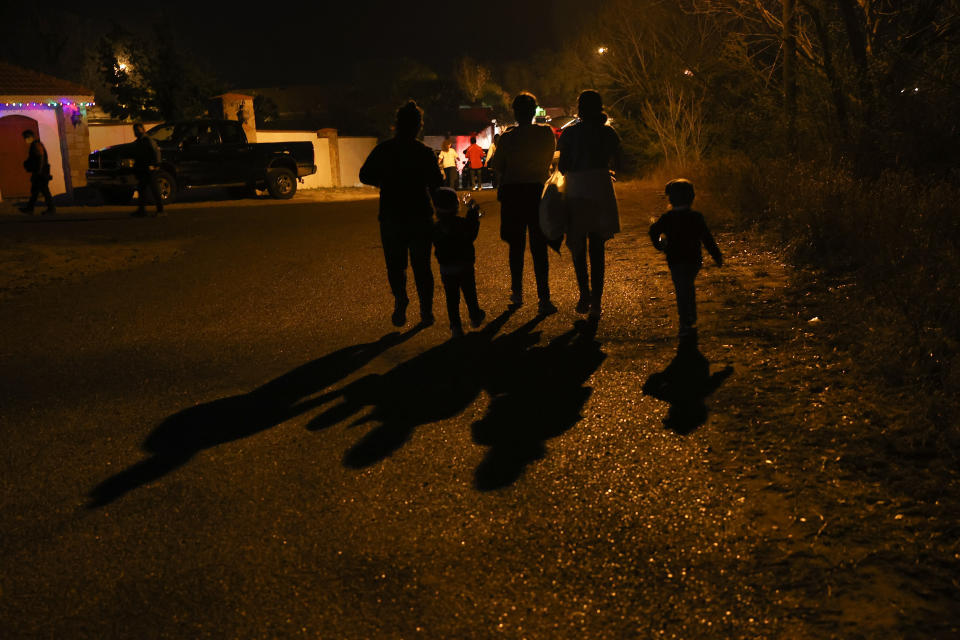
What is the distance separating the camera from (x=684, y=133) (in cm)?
2480

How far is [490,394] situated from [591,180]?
2.27 metres

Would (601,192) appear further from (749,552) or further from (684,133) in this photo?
(684,133)

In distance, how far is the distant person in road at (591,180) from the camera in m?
6.30

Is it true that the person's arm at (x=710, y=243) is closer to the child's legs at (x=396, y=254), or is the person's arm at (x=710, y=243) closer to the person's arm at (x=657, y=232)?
the person's arm at (x=657, y=232)

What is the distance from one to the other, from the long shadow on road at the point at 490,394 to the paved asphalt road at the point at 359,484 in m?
0.02

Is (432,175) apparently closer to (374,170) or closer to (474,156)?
(374,170)

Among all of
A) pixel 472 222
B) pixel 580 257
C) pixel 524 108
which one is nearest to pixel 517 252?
pixel 580 257

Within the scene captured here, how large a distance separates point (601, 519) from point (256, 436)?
2101mm

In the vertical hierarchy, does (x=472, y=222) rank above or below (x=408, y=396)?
above

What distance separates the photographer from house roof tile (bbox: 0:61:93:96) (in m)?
22.2

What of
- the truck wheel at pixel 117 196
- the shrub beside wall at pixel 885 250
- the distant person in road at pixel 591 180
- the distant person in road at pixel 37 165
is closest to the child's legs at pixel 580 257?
the distant person in road at pixel 591 180

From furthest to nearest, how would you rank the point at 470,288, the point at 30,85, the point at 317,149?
the point at 317,149
the point at 30,85
the point at 470,288

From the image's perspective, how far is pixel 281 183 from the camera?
902 inches

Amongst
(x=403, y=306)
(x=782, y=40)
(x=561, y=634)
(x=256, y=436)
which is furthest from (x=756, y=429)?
(x=782, y=40)
